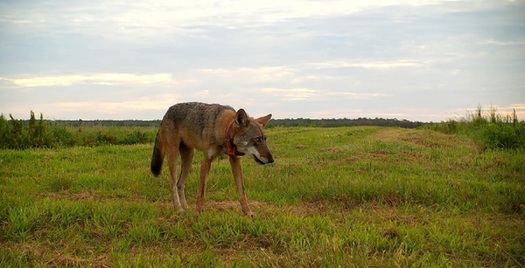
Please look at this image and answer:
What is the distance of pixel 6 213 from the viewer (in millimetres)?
6453

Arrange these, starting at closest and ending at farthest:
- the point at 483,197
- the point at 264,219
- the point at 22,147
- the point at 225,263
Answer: the point at 225,263
the point at 264,219
the point at 483,197
the point at 22,147

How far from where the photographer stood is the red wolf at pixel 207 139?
6508mm

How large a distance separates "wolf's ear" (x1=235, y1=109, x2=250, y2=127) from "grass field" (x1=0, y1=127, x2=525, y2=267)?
1233 mm

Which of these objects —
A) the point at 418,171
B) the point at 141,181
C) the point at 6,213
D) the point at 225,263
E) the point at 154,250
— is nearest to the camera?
the point at 225,263

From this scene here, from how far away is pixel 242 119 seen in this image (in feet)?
21.2

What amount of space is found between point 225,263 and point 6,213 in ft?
11.9

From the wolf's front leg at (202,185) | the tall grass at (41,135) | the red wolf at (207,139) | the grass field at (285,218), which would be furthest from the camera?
the tall grass at (41,135)

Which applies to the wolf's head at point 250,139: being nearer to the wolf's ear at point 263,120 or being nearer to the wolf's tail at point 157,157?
the wolf's ear at point 263,120

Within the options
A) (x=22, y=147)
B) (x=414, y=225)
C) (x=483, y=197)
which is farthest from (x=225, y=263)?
(x=22, y=147)

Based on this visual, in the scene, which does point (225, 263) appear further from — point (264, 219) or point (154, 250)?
point (264, 219)

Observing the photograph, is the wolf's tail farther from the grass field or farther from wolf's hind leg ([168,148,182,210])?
the grass field

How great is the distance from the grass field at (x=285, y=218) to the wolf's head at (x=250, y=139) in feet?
2.79

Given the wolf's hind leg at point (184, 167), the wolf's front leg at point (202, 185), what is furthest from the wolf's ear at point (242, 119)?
the wolf's hind leg at point (184, 167)

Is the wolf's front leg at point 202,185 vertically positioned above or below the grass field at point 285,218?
above
